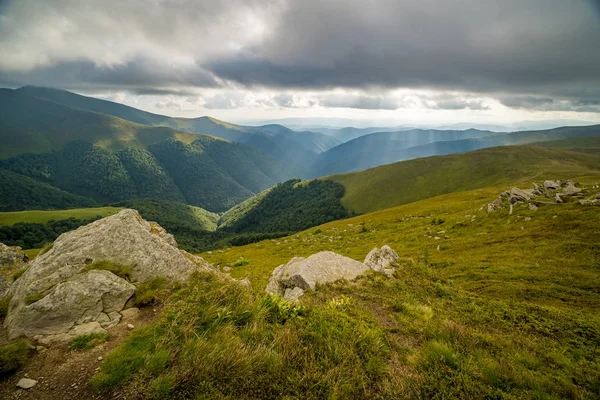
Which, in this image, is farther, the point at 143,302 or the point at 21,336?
the point at 143,302

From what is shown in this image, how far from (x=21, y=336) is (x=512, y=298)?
17651 mm

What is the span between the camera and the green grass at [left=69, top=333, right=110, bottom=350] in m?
6.56

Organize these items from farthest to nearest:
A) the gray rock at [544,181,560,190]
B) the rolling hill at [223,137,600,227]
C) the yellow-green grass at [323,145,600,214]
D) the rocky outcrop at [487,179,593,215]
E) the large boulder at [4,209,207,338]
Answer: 1. the rolling hill at [223,137,600,227]
2. the yellow-green grass at [323,145,600,214]
3. the gray rock at [544,181,560,190]
4. the rocky outcrop at [487,179,593,215]
5. the large boulder at [4,209,207,338]

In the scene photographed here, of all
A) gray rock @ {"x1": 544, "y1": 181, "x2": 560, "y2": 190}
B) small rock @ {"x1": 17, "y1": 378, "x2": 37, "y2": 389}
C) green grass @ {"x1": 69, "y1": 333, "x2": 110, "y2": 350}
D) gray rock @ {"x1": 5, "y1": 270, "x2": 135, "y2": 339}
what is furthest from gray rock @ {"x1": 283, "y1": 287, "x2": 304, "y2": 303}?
gray rock @ {"x1": 544, "y1": 181, "x2": 560, "y2": 190}

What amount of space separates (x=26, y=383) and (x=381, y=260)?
14989 mm

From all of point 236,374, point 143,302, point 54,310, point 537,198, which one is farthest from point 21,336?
point 537,198

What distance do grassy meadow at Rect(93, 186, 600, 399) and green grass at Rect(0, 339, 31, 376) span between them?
2.15 m

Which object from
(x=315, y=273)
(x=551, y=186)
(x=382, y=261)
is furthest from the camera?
(x=551, y=186)

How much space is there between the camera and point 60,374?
18.4 ft

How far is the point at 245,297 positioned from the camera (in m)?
7.90

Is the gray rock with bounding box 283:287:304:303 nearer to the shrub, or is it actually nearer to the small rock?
the small rock

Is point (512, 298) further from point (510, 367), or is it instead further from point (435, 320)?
point (510, 367)

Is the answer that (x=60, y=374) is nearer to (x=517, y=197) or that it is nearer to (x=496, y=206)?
(x=496, y=206)

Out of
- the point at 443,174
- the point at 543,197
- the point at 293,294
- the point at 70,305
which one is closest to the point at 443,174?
the point at 443,174
